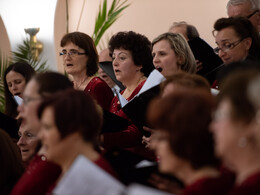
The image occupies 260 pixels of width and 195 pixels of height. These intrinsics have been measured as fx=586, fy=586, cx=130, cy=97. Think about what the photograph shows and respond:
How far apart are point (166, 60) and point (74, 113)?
6.16 ft

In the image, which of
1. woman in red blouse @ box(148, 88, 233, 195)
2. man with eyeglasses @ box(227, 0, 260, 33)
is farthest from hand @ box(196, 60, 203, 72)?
woman in red blouse @ box(148, 88, 233, 195)

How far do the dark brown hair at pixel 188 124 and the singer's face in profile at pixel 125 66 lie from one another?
240 cm

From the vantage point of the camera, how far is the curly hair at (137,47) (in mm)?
4320

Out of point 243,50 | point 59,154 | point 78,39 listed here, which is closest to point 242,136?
point 59,154

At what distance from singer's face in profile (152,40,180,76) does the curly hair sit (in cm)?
31

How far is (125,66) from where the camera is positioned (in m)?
4.28

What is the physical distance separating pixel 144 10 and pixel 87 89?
3.71 metres

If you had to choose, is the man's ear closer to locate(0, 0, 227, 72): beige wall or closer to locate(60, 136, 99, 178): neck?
locate(60, 136, 99, 178): neck

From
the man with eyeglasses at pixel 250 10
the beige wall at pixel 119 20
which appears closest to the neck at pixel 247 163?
the man with eyeglasses at pixel 250 10

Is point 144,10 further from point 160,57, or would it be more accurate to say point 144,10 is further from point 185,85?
point 185,85

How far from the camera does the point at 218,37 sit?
3.97 meters

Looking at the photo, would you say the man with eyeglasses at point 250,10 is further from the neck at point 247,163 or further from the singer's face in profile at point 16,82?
the neck at point 247,163

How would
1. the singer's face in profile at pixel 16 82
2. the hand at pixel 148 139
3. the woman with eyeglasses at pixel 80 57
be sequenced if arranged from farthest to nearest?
the singer's face in profile at pixel 16 82, the woman with eyeglasses at pixel 80 57, the hand at pixel 148 139

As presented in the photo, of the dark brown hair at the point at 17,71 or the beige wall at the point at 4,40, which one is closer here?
the dark brown hair at the point at 17,71
